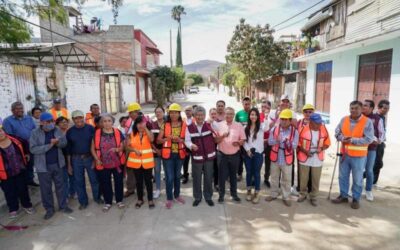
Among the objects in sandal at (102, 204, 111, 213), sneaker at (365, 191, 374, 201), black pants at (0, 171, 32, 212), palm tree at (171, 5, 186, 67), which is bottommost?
sandal at (102, 204, 111, 213)

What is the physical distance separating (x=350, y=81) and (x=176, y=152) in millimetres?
9893

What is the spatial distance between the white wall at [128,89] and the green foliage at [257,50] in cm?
844

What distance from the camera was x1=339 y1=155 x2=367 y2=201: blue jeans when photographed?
4.05 metres

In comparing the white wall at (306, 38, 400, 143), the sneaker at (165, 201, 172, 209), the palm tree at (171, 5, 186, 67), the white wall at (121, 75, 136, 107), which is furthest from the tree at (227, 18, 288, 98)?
the palm tree at (171, 5, 186, 67)

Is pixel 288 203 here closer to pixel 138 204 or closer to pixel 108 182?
pixel 138 204

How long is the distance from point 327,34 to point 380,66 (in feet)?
20.1

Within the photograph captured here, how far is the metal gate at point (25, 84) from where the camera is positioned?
7.24m

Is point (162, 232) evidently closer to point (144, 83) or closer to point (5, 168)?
point (5, 168)

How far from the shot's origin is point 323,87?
14.3 metres

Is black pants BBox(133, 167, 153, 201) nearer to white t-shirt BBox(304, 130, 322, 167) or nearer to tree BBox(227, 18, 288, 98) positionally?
white t-shirt BBox(304, 130, 322, 167)

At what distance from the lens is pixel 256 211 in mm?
4109

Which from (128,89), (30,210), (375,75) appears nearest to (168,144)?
(30,210)

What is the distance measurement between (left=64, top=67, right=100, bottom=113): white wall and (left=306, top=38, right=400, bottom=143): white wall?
11067 millimetres

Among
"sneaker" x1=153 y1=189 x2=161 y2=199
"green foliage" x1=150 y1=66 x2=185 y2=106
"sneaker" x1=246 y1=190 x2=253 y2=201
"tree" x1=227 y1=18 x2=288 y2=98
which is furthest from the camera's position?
"green foliage" x1=150 y1=66 x2=185 y2=106
